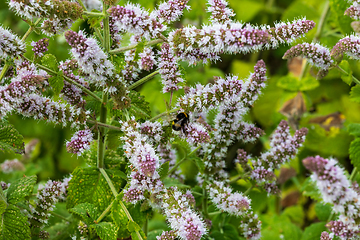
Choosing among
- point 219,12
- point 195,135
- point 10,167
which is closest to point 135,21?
point 219,12

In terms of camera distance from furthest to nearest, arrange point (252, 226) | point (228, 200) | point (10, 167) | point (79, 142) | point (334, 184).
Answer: point (10, 167) < point (252, 226) < point (228, 200) < point (79, 142) < point (334, 184)

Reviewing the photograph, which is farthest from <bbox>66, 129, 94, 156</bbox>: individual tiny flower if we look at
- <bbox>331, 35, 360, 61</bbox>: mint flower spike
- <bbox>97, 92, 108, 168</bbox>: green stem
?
<bbox>331, 35, 360, 61</bbox>: mint flower spike

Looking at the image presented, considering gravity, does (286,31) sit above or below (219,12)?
below

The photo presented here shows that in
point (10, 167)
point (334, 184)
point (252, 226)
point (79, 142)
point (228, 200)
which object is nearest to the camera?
point (334, 184)

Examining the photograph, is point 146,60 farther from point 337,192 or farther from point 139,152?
point 337,192

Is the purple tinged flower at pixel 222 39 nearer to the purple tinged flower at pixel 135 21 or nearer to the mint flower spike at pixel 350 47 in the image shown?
the purple tinged flower at pixel 135 21

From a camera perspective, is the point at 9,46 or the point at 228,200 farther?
the point at 228,200

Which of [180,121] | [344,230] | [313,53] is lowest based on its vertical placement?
[344,230]

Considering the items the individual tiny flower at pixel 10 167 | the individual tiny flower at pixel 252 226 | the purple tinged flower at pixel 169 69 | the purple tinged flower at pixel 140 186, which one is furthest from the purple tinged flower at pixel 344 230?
the individual tiny flower at pixel 10 167
